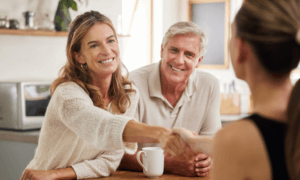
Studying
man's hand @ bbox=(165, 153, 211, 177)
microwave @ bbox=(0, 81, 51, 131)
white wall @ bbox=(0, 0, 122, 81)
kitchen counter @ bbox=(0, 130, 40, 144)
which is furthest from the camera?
white wall @ bbox=(0, 0, 122, 81)

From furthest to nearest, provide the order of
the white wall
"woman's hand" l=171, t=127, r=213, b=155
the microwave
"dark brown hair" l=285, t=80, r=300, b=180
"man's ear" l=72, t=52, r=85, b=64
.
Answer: the white wall < the microwave < "man's ear" l=72, t=52, r=85, b=64 < "woman's hand" l=171, t=127, r=213, b=155 < "dark brown hair" l=285, t=80, r=300, b=180

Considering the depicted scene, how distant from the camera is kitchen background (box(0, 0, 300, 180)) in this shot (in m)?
2.38

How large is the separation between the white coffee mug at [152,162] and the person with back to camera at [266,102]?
0.62 meters

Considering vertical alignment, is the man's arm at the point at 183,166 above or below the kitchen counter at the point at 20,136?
above

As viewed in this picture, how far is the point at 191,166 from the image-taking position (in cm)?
138

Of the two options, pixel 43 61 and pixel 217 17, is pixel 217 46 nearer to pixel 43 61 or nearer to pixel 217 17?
pixel 217 17

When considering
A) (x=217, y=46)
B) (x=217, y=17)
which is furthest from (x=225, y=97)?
(x=217, y=17)

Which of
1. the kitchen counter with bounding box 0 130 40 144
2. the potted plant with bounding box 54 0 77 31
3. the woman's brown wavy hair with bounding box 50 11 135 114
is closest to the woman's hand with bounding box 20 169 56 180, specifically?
the woman's brown wavy hair with bounding box 50 11 135 114

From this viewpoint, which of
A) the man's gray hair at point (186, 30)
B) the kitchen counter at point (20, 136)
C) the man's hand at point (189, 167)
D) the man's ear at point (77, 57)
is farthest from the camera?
the kitchen counter at point (20, 136)

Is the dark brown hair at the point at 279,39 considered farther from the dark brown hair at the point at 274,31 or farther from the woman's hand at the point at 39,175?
the woman's hand at the point at 39,175

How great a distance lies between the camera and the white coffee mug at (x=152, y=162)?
4.35 feet

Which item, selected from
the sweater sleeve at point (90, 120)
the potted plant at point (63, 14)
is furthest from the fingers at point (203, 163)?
the potted plant at point (63, 14)

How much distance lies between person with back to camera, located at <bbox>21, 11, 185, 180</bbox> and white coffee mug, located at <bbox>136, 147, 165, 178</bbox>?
7cm

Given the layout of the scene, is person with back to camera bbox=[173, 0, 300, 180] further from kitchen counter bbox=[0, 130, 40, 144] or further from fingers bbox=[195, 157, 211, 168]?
kitchen counter bbox=[0, 130, 40, 144]
